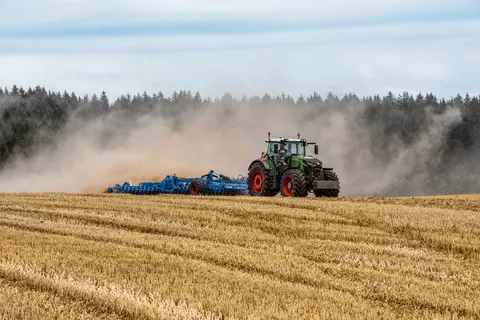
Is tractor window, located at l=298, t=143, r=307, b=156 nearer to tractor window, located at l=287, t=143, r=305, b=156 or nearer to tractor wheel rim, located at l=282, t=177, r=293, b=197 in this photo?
tractor window, located at l=287, t=143, r=305, b=156

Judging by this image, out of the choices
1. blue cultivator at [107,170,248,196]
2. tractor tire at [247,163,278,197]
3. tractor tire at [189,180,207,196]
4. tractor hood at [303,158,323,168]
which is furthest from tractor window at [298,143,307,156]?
tractor tire at [189,180,207,196]

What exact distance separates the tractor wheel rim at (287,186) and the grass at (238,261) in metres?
4.77

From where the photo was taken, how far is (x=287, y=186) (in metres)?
27.4

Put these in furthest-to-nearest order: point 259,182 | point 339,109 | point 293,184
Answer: point 339,109 → point 259,182 → point 293,184

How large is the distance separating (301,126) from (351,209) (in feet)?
191

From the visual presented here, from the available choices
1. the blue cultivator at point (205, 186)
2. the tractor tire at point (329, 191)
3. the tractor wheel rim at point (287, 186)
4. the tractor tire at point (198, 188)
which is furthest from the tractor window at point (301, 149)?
the tractor tire at point (198, 188)

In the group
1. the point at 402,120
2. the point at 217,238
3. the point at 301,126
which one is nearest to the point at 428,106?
the point at 402,120

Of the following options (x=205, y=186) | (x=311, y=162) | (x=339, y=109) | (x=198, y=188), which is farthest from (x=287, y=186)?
(x=339, y=109)

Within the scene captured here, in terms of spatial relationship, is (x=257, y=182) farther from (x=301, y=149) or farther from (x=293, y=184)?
(x=293, y=184)

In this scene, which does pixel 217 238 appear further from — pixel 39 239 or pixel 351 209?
pixel 351 209

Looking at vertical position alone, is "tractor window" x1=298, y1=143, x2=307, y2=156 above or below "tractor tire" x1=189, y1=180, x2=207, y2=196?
above

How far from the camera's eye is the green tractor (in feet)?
88.4

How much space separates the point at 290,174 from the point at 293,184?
0.62 meters

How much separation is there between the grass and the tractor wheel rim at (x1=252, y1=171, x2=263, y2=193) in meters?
6.47
